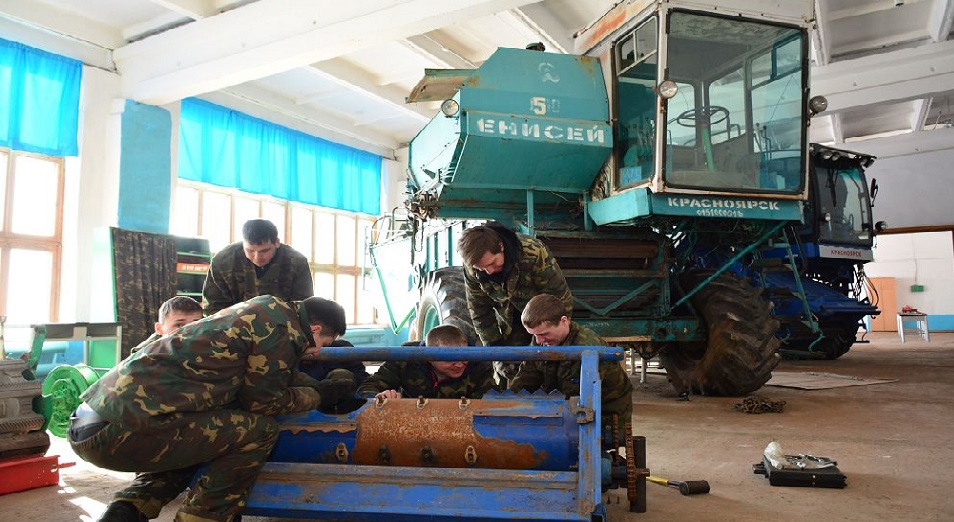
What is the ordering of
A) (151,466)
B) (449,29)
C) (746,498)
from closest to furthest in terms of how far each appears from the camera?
(151,466), (746,498), (449,29)

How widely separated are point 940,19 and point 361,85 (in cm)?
886

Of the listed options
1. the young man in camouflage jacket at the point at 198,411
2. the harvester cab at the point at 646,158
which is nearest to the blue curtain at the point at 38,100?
the harvester cab at the point at 646,158

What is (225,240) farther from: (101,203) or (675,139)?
(675,139)

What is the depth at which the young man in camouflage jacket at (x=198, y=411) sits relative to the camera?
7.88 feet

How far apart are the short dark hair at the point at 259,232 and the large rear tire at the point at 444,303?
1702mm

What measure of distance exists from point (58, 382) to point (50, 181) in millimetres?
4678

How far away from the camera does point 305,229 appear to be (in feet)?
43.7

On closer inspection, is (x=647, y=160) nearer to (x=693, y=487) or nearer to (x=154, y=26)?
(x=693, y=487)

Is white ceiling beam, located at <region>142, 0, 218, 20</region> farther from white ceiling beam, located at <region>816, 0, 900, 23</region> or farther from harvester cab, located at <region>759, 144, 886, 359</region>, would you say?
white ceiling beam, located at <region>816, 0, 900, 23</region>

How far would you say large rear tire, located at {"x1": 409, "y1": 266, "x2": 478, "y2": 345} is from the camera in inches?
212

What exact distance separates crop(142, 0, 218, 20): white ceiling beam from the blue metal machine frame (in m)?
6.87

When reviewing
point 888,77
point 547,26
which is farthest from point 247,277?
point 888,77

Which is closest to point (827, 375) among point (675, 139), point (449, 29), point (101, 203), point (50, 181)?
Result: point (675, 139)

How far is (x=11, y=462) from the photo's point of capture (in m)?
3.40
